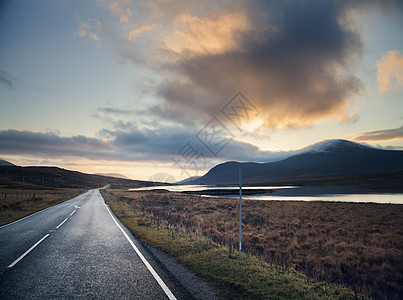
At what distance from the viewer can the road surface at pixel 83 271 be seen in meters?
4.86

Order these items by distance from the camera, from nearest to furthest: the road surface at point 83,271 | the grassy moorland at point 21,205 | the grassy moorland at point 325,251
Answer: the road surface at point 83,271 → the grassy moorland at point 325,251 → the grassy moorland at point 21,205

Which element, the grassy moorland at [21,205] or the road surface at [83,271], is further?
the grassy moorland at [21,205]

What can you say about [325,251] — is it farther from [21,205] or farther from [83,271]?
[21,205]

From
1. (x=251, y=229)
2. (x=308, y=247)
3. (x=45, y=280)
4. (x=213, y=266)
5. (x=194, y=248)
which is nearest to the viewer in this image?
(x=45, y=280)

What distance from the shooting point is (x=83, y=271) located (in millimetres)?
6262

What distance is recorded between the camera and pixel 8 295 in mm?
4676

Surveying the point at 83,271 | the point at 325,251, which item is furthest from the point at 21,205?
the point at 325,251

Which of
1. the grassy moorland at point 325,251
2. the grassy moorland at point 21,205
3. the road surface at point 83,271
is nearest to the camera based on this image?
the road surface at point 83,271

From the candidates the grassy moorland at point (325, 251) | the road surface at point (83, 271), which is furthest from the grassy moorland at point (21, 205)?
the grassy moorland at point (325, 251)

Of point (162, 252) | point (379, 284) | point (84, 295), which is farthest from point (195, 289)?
point (379, 284)

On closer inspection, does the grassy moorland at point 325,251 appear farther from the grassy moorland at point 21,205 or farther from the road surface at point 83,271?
the grassy moorland at point 21,205

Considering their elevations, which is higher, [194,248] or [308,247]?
[194,248]

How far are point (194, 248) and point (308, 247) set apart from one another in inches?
317

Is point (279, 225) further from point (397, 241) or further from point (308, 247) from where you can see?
point (397, 241)
